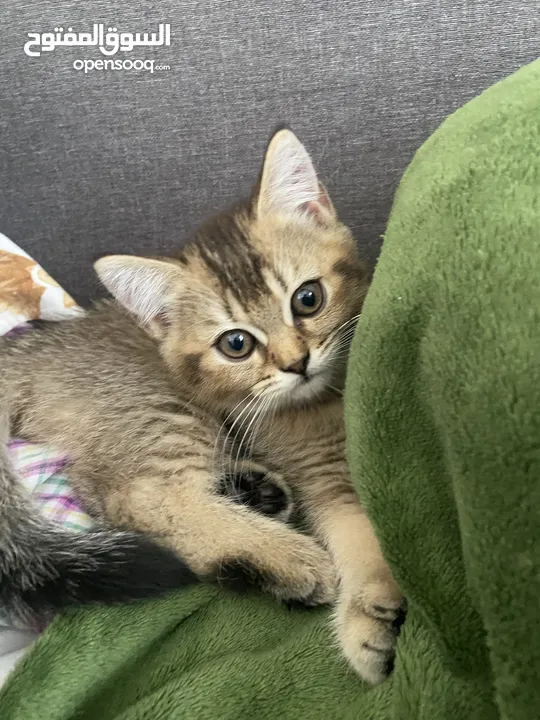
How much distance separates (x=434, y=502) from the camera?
1.78ft

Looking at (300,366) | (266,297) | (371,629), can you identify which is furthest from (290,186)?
(371,629)

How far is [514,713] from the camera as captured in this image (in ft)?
1.43

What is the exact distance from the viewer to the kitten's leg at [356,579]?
679 mm

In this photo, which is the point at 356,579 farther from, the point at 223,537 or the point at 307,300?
A: the point at 307,300

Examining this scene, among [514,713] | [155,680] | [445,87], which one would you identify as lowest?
[155,680]

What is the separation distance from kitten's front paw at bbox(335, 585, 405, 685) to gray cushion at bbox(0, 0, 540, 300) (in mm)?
689

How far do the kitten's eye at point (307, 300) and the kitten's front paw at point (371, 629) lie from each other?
409mm

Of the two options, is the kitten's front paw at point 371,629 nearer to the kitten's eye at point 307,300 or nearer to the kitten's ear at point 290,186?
the kitten's eye at point 307,300

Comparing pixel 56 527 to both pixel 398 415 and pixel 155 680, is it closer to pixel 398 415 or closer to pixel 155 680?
pixel 155 680

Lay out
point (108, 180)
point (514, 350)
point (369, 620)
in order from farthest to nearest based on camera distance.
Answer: point (108, 180) → point (369, 620) → point (514, 350)

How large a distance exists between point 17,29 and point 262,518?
42.1 inches

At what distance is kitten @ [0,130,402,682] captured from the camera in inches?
35.6

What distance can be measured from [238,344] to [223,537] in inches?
11.3

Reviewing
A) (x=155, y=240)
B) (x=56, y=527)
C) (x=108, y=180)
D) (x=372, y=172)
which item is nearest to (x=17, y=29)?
(x=108, y=180)
